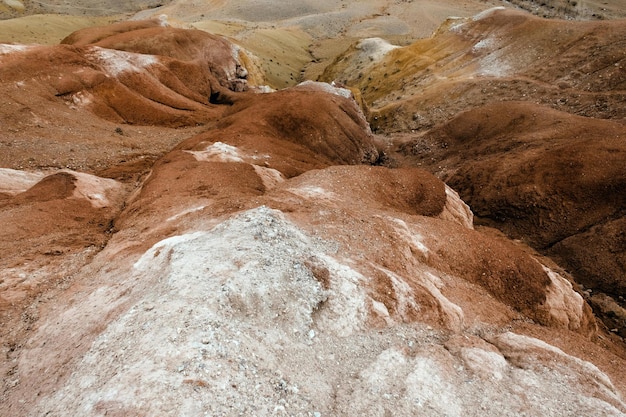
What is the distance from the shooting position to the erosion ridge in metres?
9.67

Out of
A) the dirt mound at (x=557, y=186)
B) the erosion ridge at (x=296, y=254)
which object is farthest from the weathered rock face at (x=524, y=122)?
the erosion ridge at (x=296, y=254)

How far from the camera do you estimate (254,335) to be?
1011 centimetres

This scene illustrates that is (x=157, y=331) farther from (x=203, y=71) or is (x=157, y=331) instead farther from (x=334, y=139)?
(x=203, y=71)

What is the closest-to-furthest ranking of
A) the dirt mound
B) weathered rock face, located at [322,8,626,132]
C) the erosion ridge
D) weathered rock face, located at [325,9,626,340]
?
the erosion ridge
the dirt mound
weathered rock face, located at [325,9,626,340]
weathered rock face, located at [322,8,626,132]

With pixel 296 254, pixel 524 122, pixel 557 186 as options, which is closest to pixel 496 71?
pixel 524 122

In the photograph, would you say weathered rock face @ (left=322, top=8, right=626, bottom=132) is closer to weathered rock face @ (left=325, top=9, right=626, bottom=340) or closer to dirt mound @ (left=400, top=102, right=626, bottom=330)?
weathered rock face @ (left=325, top=9, right=626, bottom=340)

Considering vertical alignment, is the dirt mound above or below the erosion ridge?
below

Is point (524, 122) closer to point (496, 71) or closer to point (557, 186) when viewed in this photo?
point (557, 186)

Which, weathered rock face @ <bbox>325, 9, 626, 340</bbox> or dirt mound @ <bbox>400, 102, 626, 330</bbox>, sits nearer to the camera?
dirt mound @ <bbox>400, 102, 626, 330</bbox>

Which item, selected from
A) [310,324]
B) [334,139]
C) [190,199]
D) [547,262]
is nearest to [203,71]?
[334,139]

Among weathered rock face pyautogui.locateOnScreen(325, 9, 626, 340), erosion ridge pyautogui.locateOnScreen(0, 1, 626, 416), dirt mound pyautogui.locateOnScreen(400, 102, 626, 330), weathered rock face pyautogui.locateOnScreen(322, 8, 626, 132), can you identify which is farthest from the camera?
weathered rock face pyautogui.locateOnScreen(322, 8, 626, 132)

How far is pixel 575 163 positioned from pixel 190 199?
27.5 m

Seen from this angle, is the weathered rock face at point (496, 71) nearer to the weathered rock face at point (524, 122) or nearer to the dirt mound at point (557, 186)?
the weathered rock face at point (524, 122)

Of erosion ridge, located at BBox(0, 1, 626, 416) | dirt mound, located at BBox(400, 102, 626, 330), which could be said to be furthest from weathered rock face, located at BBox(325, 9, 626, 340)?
erosion ridge, located at BBox(0, 1, 626, 416)
